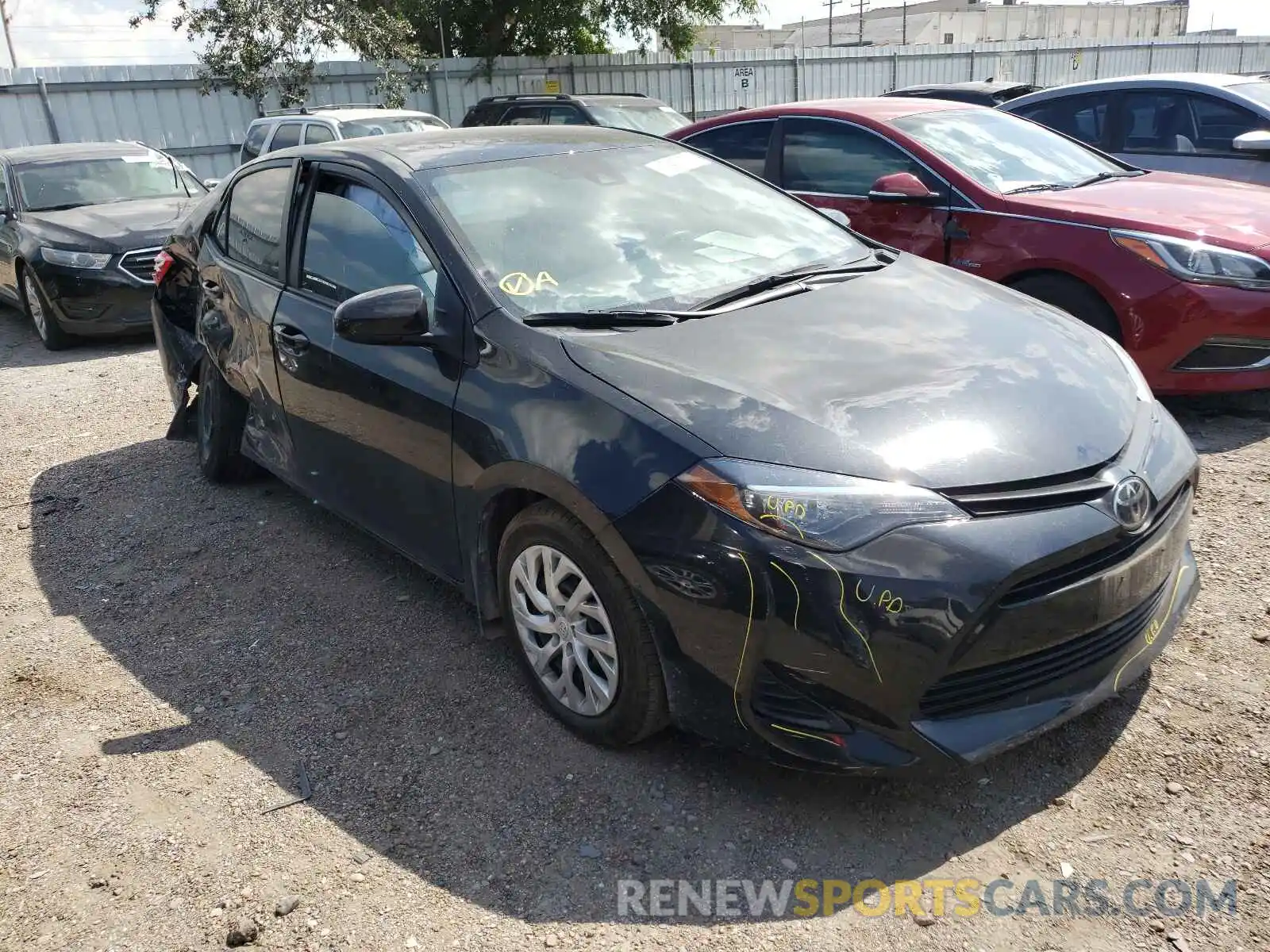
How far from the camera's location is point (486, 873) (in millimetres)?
2576

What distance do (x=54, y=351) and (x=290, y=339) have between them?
241 inches

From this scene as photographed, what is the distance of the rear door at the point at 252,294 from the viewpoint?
4.21m

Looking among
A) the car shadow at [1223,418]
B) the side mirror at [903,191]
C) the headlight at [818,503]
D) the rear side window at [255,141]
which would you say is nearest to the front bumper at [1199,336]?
the car shadow at [1223,418]

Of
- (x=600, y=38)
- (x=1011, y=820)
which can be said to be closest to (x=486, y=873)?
(x=1011, y=820)

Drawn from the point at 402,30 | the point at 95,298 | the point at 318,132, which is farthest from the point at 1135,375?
the point at 402,30

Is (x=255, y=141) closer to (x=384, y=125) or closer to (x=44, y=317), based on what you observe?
(x=384, y=125)

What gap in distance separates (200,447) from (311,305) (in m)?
1.81

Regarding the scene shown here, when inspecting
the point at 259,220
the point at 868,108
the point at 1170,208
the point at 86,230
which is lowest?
the point at 86,230

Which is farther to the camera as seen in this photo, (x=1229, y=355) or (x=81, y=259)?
(x=81, y=259)

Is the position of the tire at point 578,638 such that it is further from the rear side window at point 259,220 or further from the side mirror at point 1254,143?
the side mirror at point 1254,143

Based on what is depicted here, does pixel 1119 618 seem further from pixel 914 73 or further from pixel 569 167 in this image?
pixel 914 73

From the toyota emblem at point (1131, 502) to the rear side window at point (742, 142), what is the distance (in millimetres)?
4403

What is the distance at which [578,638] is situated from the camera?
2910mm

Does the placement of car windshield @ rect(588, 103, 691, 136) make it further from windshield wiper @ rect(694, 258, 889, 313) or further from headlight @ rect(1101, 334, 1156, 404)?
headlight @ rect(1101, 334, 1156, 404)
